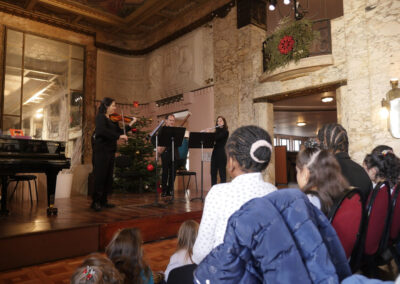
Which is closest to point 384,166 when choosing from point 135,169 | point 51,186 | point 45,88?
point 51,186

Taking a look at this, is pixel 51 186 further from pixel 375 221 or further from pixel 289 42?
pixel 289 42

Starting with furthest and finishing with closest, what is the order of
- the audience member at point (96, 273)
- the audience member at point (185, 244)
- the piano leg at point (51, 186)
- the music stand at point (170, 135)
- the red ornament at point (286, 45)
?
1. the red ornament at point (286, 45)
2. the music stand at point (170, 135)
3. the piano leg at point (51, 186)
4. the audience member at point (185, 244)
5. the audience member at point (96, 273)

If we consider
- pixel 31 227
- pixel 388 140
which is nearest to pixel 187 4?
pixel 388 140

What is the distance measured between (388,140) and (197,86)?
4.68 m

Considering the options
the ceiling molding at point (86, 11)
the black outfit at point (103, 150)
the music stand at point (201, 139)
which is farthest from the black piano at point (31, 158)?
the ceiling molding at point (86, 11)

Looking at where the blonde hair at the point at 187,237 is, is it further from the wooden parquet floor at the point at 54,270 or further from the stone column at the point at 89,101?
the stone column at the point at 89,101

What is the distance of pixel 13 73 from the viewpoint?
741cm

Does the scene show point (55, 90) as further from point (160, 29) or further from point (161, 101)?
point (160, 29)

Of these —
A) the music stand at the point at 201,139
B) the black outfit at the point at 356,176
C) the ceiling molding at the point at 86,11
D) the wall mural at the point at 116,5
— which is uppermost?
the wall mural at the point at 116,5

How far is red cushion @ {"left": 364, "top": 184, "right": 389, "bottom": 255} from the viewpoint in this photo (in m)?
1.70

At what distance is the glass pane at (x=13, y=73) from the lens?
23.9 feet

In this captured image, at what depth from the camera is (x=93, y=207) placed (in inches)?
156

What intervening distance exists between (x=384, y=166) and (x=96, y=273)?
241 centimetres

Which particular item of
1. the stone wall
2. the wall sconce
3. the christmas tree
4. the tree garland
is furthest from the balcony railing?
the christmas tree
